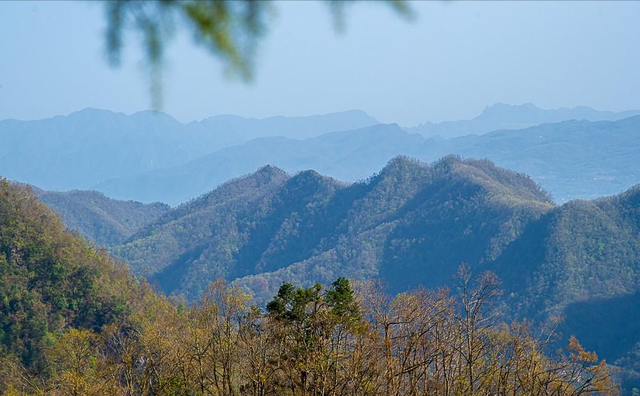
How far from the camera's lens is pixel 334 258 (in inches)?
3201

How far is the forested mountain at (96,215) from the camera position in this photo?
99.6 m

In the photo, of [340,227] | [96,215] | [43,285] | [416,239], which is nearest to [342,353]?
[43,285]

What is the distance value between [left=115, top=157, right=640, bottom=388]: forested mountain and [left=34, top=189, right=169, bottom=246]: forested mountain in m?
8.32

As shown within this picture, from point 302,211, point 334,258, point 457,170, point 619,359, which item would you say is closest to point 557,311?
point 619,359

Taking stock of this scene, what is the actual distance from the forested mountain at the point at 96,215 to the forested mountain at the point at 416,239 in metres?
8.32

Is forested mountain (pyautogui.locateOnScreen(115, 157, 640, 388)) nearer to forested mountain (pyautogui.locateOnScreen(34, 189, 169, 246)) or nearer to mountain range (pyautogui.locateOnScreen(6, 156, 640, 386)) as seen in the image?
mountain range (pyautogui.locateOnScreen(6, 156, 640, 386))

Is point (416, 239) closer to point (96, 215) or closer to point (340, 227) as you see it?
point (340, 227)

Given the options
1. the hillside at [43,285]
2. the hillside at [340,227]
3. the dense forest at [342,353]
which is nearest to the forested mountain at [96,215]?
the hillside at [340,227]

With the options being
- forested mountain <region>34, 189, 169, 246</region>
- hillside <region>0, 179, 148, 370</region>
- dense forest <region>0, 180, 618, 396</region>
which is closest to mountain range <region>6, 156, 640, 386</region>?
forested mountain <region>34, 189, 169, 246</region>

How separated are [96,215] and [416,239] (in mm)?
57215

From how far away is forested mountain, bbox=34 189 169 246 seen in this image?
327ft

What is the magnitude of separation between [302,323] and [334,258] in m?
70.4

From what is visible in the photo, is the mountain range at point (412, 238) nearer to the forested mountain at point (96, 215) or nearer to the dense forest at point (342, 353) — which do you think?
the forested mountain at point (96, 215)

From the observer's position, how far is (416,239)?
82688 millimetres
